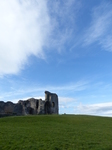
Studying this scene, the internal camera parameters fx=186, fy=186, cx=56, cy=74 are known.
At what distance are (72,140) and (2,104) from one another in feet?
112

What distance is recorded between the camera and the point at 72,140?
17.4 metres

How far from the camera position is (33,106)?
52.3 meters

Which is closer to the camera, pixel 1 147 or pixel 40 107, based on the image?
pixel 1 147

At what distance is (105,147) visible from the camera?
15.8m

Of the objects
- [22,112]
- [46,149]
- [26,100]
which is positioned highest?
[26,100]

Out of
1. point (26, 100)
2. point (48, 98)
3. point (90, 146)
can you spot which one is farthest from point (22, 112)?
point (90, 146)

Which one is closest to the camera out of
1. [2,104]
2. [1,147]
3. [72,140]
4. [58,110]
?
[1,147]

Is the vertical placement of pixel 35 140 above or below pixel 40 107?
below

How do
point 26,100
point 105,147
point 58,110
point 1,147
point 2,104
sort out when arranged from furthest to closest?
point 58,110, point 26,100, point 2,104, point 105,147, point 1,147

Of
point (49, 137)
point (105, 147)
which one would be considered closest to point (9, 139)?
point (49, 137)

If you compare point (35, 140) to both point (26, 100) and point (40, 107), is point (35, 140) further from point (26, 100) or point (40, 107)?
point (26, 100)

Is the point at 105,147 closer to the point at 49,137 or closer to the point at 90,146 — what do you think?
the point at 90,146

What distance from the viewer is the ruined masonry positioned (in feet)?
160

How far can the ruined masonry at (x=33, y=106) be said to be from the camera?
160 feet
